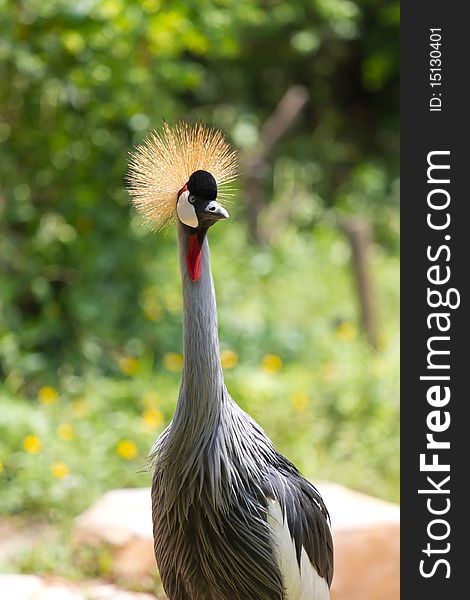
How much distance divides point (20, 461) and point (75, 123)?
5.97 ft

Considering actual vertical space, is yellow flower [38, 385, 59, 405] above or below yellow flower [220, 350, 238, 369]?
below

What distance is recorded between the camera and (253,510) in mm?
2297

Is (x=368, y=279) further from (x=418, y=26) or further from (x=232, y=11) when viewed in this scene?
(x=418, y=26)

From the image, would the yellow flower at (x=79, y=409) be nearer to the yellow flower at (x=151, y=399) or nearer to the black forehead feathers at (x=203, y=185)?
the yellow flower at (x=151, y=399)

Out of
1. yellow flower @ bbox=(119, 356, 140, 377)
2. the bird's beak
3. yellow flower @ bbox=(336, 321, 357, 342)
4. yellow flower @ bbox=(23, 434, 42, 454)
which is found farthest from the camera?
yellow flower @ bbox=(336, 321, 357, 342)

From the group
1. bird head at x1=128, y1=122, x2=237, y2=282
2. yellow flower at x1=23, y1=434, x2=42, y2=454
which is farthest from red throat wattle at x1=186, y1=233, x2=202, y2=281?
yellow flower at x1=23, y1=434, x2=42, y2=454

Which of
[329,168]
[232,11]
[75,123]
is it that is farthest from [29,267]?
[329,168]

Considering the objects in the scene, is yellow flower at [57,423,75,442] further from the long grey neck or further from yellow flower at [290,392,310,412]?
the long grey neck

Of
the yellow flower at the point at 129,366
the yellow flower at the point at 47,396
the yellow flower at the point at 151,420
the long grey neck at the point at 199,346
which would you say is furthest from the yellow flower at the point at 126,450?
the long grey neck at the point at 199,346

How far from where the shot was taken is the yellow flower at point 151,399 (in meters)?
4.46

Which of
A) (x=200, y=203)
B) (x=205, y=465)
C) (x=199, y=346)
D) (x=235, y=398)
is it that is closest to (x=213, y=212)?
(x=200, y=203)

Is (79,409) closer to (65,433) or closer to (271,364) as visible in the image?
(65,433)

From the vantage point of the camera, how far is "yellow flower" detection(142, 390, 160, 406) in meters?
4.46

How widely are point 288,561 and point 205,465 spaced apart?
31 centimetres
